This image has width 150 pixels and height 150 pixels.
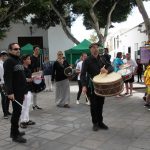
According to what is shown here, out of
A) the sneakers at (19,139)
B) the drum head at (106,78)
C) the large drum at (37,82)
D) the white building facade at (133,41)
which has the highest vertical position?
the white building facade at (133,41)

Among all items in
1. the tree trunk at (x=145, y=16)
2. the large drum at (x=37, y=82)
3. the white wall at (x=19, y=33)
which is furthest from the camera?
the white wall at (x=19, y=33)

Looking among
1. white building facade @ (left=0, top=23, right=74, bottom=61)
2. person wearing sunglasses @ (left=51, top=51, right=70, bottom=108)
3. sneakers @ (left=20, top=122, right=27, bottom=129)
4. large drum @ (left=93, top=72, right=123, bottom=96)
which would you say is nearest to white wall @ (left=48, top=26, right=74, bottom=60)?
white building facade @ (left=0, top=23, right=74, bottom=61)

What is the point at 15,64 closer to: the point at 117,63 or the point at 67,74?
the point at 67,74

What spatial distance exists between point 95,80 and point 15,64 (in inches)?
59.7

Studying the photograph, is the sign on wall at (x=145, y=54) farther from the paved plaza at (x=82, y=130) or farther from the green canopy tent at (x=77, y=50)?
the green canopy tent at (x=77, y=50)

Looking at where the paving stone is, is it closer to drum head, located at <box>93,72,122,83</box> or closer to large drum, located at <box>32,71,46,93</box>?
drum head, located at <box>93,72,122,83</box>

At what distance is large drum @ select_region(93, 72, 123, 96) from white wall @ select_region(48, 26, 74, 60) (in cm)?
2060

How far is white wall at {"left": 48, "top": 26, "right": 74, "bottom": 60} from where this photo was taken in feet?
87.4

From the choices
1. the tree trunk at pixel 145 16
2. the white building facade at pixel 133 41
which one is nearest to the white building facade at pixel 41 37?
the white building facade at pixel 133 41

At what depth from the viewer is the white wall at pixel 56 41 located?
26625mm

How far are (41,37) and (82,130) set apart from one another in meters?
21.1

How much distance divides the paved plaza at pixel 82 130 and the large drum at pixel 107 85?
0.85 m

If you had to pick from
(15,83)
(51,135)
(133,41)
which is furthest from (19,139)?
(133,41)

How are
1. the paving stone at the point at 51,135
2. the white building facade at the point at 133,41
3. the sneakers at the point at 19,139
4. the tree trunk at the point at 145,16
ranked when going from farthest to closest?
the white building facade at the point at 133,41 < the tree trunk at the point at 145,16 < the paving stone at the point at 51,135 < the sneakers at the point at 19,139
